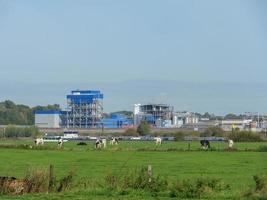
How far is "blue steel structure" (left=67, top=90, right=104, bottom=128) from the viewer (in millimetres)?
191875

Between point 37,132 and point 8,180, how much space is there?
507 ft

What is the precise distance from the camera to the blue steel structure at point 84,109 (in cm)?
19188

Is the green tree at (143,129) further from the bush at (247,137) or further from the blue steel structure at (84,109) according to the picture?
the bush at (247,137)

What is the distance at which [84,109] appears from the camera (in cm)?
19475

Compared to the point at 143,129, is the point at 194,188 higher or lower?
lower

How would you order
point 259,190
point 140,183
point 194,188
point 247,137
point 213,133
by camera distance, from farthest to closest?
1. point 213,133
2. point 247,137
3. point 140,183
4. point 194,188
5. point 259,190

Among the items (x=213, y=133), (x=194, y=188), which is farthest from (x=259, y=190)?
(x=213, y=133)

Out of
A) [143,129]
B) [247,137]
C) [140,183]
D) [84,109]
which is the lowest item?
[140,183]

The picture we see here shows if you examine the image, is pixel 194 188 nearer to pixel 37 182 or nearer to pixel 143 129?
pixel 37 182

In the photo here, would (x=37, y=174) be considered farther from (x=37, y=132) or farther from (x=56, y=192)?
(x=37, y=132)

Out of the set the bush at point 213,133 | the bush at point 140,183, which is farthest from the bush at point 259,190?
the bush at point 213,133

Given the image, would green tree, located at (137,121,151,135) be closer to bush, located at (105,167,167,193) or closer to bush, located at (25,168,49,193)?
bush, located at (105,167,167,193)

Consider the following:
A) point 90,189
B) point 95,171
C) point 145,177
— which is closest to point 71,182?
point 90,189

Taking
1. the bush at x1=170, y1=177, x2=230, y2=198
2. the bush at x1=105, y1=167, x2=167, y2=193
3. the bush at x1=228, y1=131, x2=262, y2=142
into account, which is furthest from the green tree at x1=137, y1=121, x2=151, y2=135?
the bush at x1=170, y1=177, x2=230, y2=198
